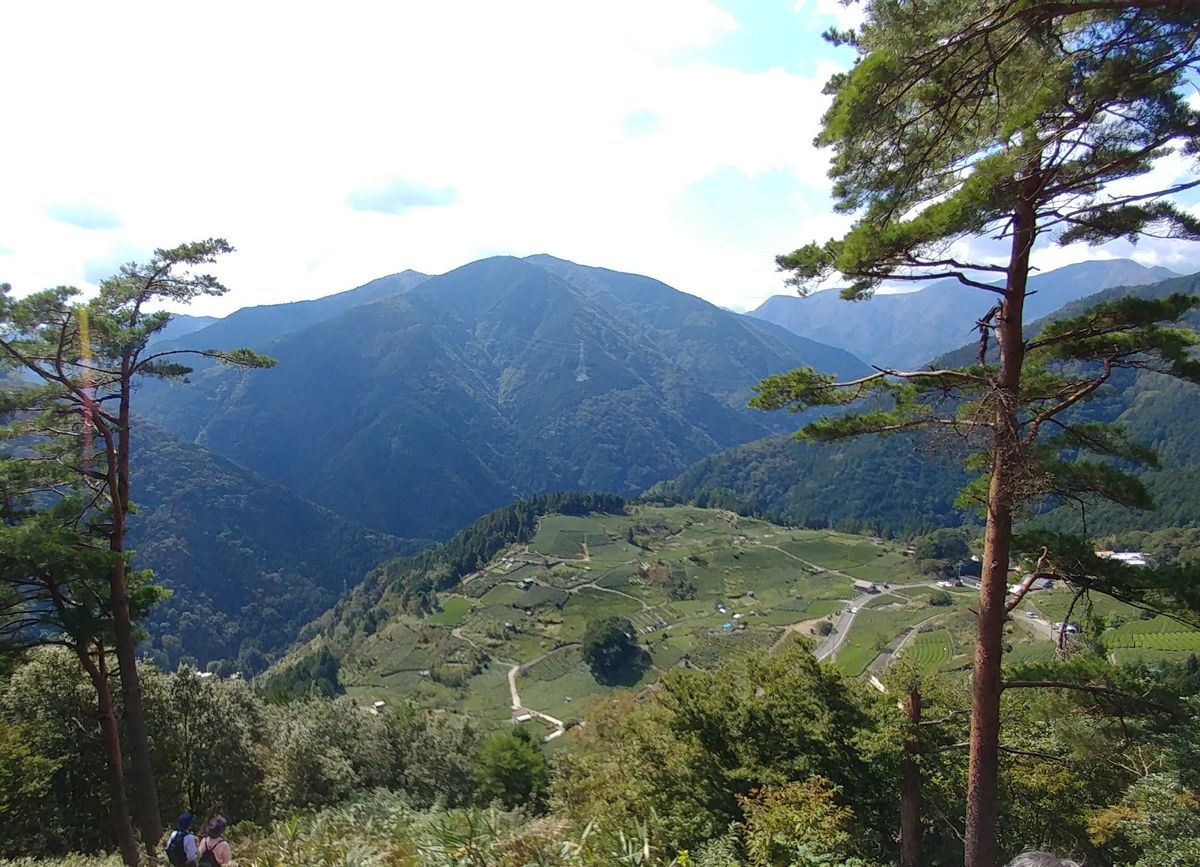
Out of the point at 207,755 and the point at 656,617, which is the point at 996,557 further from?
the point at 656,617

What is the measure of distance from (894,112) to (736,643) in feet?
330

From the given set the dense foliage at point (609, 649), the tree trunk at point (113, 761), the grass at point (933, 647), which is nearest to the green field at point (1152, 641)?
the grass at point (933, 647)

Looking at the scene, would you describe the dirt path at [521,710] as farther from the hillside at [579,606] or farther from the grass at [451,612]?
the grass at [451,612]

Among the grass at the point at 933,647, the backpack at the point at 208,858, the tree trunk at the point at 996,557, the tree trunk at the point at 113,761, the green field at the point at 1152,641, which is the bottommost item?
the grass at the point at 933,647

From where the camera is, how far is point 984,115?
856 centimetres

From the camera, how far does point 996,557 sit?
9719 millimetres

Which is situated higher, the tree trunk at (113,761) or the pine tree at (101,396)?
the pine tree at (101,396)

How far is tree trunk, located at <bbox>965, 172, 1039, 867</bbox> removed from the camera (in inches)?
348

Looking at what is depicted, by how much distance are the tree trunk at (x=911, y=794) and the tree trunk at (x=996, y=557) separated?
4.29 m

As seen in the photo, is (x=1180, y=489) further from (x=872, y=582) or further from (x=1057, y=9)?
(x=1057, y=9)

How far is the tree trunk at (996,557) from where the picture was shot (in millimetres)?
8836

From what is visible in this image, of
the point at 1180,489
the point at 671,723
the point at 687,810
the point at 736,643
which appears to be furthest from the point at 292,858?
the point at 1180,489

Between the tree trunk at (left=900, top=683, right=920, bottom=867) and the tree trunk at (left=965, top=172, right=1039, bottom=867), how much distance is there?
14.1 ft

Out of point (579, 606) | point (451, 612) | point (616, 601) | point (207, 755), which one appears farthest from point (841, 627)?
point (207, 755)
